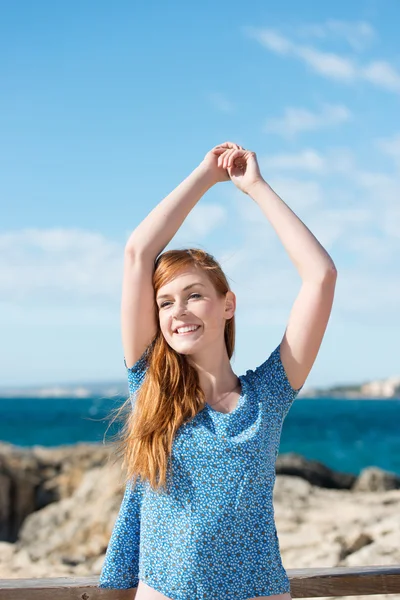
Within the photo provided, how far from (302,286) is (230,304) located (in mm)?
253

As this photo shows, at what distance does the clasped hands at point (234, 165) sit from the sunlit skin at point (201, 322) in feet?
1.17

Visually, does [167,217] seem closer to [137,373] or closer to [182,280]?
[182,280]

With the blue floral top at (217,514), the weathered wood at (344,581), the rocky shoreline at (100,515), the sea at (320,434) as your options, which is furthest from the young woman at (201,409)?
the sea at (320,434)

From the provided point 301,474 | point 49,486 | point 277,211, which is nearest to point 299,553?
point 277,211

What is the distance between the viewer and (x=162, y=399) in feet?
8.30

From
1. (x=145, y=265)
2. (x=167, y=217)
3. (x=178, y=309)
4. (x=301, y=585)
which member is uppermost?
(x=167, y=217)

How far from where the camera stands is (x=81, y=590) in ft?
9.04

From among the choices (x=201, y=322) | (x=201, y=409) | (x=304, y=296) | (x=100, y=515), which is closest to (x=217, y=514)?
(x=201, y=409)

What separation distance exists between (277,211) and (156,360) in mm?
610

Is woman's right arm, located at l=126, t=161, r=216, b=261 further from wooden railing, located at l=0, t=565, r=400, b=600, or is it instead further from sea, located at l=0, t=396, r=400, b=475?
sea, located at l=0, t=396, r=400, b=475

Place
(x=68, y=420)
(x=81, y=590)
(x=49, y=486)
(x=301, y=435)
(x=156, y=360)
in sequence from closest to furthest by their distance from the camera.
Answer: (x=156, y=360)
(x=81, y=590)
(x=49, y=486)
(x=301, y=435)
(x=68, y=420)

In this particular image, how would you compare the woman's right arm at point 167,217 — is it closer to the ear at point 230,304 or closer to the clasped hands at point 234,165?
the clasped hands at point 234,165

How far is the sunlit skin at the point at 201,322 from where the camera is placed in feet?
8.31

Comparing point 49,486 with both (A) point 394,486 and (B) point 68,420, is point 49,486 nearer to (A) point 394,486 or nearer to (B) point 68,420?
(A) point 394,486
